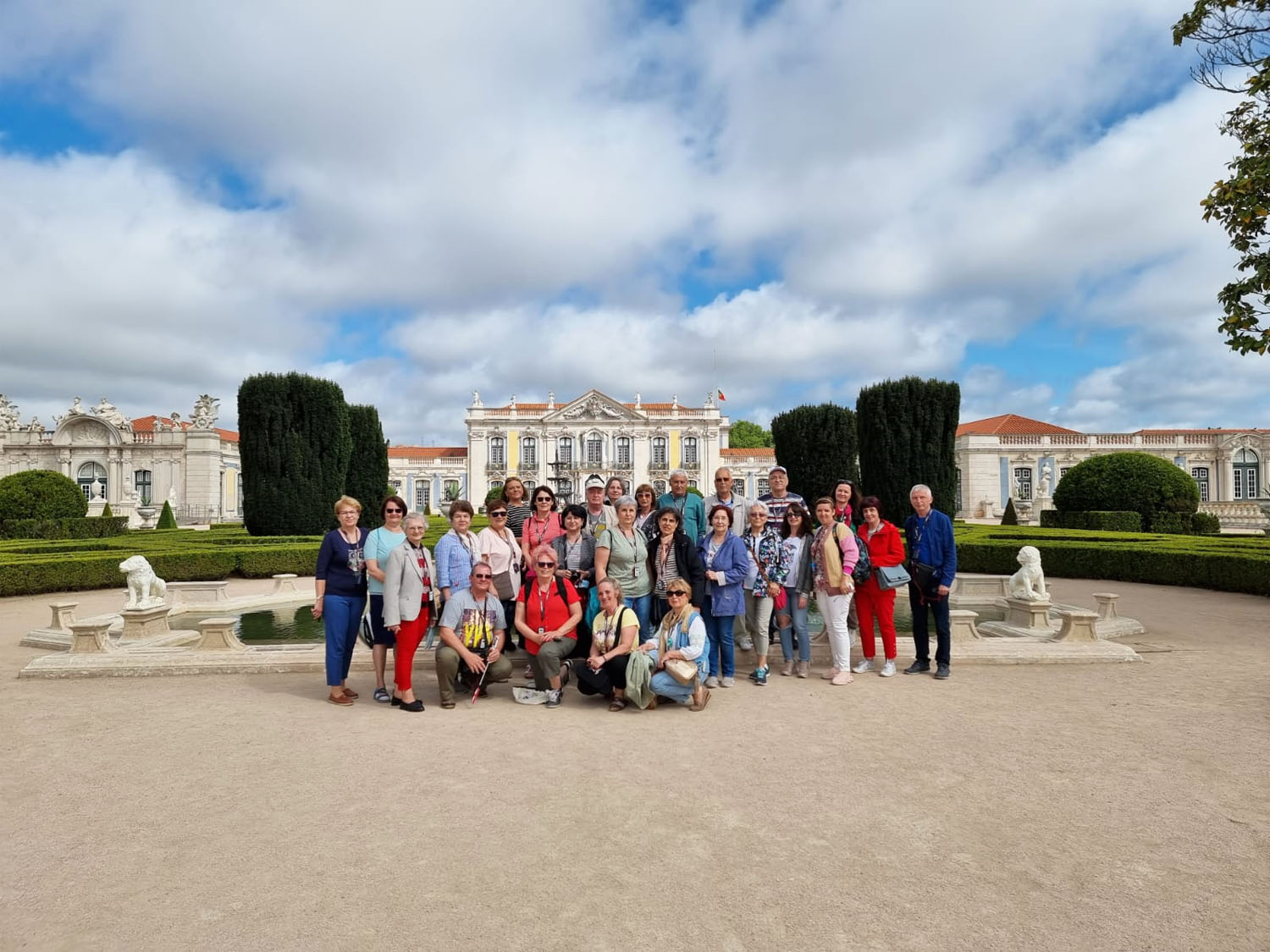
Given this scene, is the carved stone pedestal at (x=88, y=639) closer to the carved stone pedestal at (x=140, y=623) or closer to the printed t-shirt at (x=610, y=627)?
the carved stone pedestal at (x=140, y=623)

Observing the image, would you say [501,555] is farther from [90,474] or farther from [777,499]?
[90,474]

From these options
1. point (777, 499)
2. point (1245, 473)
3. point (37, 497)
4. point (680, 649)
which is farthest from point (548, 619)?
point (1245, 473)

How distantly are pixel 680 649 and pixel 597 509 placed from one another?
1.29 m

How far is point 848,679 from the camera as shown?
17.5ft

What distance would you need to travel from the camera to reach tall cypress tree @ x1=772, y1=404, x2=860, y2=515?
15844mm

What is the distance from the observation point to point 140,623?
7.08 metres

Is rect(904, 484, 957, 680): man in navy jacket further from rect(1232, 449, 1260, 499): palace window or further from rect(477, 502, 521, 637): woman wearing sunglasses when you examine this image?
rect(1232, 449, 1260, 499): palace window

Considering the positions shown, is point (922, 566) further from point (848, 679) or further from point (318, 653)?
point (318, 653)

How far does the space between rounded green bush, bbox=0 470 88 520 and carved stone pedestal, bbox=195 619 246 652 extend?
21150 mm

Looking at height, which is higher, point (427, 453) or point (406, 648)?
point (427, 453)

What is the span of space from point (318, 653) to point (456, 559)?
1970 millimetres

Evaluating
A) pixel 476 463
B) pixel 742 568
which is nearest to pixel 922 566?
pixel 742 568

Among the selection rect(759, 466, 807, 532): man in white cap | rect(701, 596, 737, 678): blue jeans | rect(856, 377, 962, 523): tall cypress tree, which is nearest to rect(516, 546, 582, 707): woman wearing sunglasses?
rect(701, 596, 737, 678): blue jeans

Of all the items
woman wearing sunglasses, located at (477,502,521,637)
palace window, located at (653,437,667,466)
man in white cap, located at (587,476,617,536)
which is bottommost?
woman wearing sunglasses, located at (477,502,521,637)
